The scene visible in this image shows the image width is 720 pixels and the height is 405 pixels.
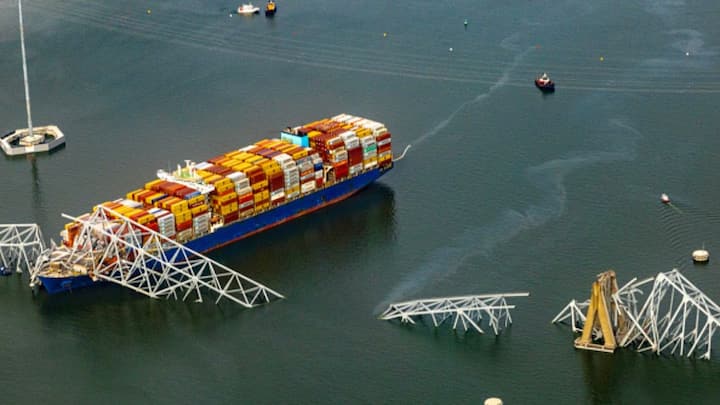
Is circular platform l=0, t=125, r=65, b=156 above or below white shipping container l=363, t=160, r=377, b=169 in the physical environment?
below

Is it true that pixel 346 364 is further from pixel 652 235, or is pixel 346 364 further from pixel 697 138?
pixel 697 138

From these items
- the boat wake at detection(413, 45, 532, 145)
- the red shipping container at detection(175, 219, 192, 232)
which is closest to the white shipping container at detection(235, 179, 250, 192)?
the red shipping container at detection(175, 219, 192, 232)

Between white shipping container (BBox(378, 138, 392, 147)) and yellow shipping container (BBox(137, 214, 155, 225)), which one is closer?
yellow shipping container (BBox(137, 214, 155, 225))

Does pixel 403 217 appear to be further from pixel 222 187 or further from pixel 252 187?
pixel 222 187

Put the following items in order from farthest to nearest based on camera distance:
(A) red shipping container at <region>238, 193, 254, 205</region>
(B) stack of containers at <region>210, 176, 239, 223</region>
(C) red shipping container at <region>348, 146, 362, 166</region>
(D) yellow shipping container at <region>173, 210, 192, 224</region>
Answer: (C) red shipping container at <region>348, 146, 362, 166</region>, (A) red shipping container at <region>238, 193, 254, 205</region>, (B) stack of containers at <region>210, 176, 239, 223</region>, (D) yellow shipping container at <region>173, 210, 192, 224</region>

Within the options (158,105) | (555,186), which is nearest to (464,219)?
(555,186)

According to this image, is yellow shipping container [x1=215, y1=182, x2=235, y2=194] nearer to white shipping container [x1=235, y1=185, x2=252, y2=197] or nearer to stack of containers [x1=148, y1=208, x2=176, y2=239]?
white shipping container [x1=235, y1=185, x2=252, y2=197]

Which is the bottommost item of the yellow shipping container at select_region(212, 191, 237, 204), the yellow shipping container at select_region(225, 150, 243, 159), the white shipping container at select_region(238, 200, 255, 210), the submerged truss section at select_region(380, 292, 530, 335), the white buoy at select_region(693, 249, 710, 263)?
the submerged truss section at select_region(380, 292, 530, 335)
